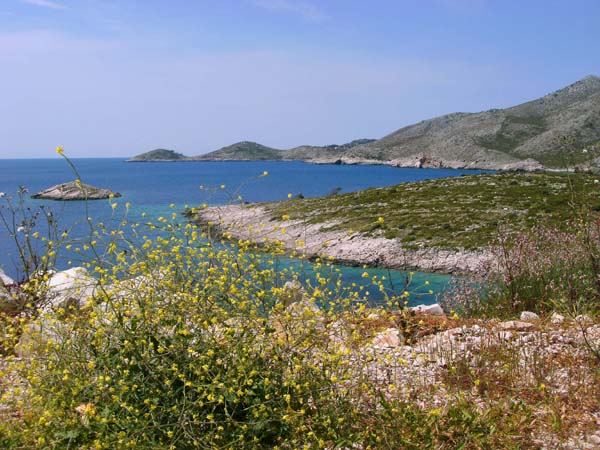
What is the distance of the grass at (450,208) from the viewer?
32969 millimetres

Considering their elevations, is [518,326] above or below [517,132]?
below

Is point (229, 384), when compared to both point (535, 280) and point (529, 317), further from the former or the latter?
point (535, 280)

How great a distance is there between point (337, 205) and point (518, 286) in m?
36.1

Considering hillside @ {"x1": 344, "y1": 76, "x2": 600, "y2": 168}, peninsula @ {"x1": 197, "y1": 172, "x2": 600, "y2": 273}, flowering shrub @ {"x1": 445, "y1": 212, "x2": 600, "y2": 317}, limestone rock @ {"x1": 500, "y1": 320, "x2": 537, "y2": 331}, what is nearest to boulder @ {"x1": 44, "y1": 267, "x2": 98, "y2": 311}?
limestone rock @ {"x1": 500, "y1": 320, "x2": 537, "y2": 331}

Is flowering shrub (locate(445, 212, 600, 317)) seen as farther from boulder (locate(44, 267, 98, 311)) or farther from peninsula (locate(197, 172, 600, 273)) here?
peninsula (locate(197, 172, 600, 273))

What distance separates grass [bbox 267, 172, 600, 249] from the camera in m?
33.0

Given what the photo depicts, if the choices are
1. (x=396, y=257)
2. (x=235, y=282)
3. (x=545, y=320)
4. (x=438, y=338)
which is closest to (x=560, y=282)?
(x=545, y=320)

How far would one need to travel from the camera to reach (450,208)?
39531 mm

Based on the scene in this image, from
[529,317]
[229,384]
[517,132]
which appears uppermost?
[517,132]

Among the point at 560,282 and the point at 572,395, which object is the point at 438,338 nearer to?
the point at 572,395

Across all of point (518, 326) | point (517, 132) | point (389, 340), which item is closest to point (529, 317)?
point (518, 326)

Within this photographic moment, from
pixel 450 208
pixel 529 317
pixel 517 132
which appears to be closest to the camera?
pixel 529 317

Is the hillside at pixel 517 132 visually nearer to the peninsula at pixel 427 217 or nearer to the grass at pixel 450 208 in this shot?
the grass at pixel 450 208

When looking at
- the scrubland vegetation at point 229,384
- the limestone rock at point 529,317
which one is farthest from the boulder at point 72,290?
the limestone rock at point 529,317
